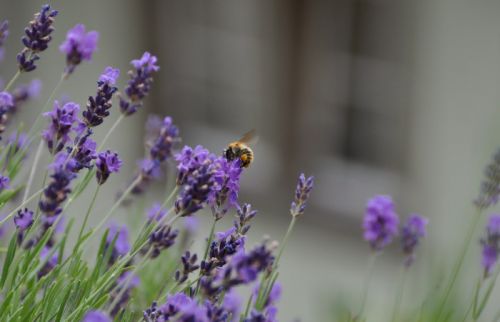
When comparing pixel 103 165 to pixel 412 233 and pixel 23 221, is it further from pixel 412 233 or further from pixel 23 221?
pixel 412 233

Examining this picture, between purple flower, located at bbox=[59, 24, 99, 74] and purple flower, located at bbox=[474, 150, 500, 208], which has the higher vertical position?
purple flower, located at bbox=[474, 150, 500, 208]

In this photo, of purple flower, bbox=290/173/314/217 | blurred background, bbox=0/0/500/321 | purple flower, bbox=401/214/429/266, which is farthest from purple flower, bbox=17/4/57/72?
blurred background, bbox=0/0/500/321

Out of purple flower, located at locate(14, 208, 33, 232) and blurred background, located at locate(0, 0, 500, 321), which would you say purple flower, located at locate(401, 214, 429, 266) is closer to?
purple flower, located at locate(14, 208, 33, 232)

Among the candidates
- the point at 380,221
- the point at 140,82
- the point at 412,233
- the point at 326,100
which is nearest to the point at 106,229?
the point at 140,82

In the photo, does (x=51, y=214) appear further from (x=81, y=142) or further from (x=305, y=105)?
(x=305, y=105)

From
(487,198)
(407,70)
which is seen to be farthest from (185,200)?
(407,70)
